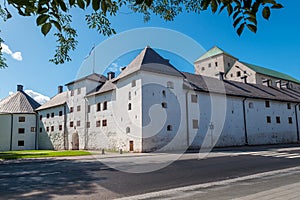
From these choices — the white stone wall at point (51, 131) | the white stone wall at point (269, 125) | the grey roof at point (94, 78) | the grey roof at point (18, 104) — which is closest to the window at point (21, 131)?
the white stone wall at point (51, 131)

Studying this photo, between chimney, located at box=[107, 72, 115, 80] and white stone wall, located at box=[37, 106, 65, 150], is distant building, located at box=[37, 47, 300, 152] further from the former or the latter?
chimney, located at box=[107, 72, 115, 80]

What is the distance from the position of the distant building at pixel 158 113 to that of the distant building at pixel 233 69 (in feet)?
43.5

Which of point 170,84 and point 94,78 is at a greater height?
point 94,78

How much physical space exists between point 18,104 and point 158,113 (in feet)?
92.2

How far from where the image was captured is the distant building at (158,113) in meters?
24.8

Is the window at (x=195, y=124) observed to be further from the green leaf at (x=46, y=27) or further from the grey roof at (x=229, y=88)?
the green leaf at (x=46, y=27)

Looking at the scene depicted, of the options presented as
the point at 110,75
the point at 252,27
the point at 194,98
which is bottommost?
the point at 252,27

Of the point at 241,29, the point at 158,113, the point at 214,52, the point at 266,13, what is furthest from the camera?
the point at 214,52

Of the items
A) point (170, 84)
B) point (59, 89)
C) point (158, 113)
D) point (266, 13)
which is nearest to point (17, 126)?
point (59, 89)

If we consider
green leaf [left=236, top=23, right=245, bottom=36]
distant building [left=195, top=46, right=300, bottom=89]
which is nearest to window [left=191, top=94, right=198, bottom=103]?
distant building [left=195, top=46, right=300, bottom=89]

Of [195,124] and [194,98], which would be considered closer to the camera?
[195,124]

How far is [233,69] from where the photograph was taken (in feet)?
183

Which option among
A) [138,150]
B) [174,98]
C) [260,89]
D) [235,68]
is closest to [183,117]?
[174,98]

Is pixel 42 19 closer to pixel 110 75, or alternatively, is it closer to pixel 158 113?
pixel 158 113
